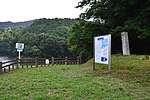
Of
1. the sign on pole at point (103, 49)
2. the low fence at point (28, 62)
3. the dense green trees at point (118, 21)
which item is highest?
the dense green trees at point (118, 21)

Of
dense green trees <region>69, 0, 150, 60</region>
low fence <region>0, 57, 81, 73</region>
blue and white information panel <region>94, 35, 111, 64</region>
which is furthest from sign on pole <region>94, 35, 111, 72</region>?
low fence <region>0, 57, 81, 73</region>

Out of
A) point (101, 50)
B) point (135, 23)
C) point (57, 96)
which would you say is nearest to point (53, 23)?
point (135, 23)

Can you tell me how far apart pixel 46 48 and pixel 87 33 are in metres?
30.6

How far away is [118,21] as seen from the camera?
19891 mm

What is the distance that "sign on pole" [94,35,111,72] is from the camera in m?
10.2

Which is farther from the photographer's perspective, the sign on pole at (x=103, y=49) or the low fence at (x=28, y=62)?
the low fence at (x=28, y=62)

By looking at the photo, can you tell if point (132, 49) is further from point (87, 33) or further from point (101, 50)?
point (101, 50)

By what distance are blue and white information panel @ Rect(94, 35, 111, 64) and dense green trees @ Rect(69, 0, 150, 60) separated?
4.94 metres

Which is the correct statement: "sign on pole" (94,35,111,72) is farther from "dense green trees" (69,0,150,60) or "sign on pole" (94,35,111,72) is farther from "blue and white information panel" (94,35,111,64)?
"dense green trees" (69,0,150,60)

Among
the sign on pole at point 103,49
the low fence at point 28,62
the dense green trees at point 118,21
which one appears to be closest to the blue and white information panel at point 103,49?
the sign on pole at point 103,49

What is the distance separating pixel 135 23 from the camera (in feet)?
52.1

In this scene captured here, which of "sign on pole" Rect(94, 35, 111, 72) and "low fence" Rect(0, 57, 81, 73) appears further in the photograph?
"low fence" Rect(0, 57, 81, 73)

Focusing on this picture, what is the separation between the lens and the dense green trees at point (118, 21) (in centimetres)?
1561

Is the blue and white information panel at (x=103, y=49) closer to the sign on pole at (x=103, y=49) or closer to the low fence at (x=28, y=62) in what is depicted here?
the sign on pole at (x=103, y=49)
